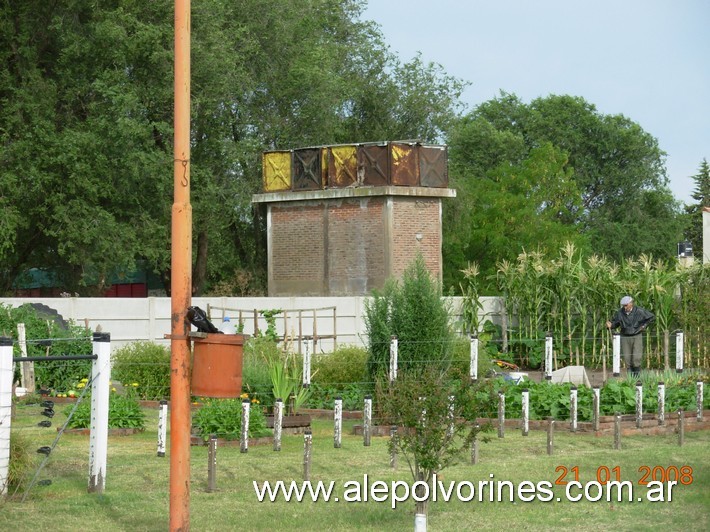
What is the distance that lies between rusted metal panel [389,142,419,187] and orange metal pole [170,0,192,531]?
26.0 metres

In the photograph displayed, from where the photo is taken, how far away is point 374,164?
3512 centimetres

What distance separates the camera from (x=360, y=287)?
35.7 m

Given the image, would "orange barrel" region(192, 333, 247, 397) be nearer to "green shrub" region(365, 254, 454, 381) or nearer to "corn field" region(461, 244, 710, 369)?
"green shrub" region(365, 254, 454, 381)

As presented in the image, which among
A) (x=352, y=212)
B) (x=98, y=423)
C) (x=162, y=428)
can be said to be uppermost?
(x=352, y=212)

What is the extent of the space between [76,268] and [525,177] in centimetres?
2771

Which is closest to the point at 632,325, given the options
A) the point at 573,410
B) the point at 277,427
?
the point at 573,410

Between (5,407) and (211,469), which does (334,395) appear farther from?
(5,407)

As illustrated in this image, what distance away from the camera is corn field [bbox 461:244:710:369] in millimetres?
30031

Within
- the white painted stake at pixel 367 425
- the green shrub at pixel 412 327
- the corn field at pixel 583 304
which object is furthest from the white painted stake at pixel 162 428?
the corn field at pixel 583 304

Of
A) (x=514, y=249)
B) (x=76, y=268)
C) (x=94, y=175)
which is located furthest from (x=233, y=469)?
(x=514, y=249)

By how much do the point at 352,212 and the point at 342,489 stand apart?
23937 millimetres

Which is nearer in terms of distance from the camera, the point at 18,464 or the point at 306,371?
the point at 18,464

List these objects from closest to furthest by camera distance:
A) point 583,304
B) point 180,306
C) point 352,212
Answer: point 180,306, point 583,304, point 352,212

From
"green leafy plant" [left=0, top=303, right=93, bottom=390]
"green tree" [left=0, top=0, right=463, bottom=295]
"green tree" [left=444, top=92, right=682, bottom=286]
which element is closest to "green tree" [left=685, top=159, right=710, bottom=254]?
"green tree" [left=444, top=92, right=682, bottom=286]
